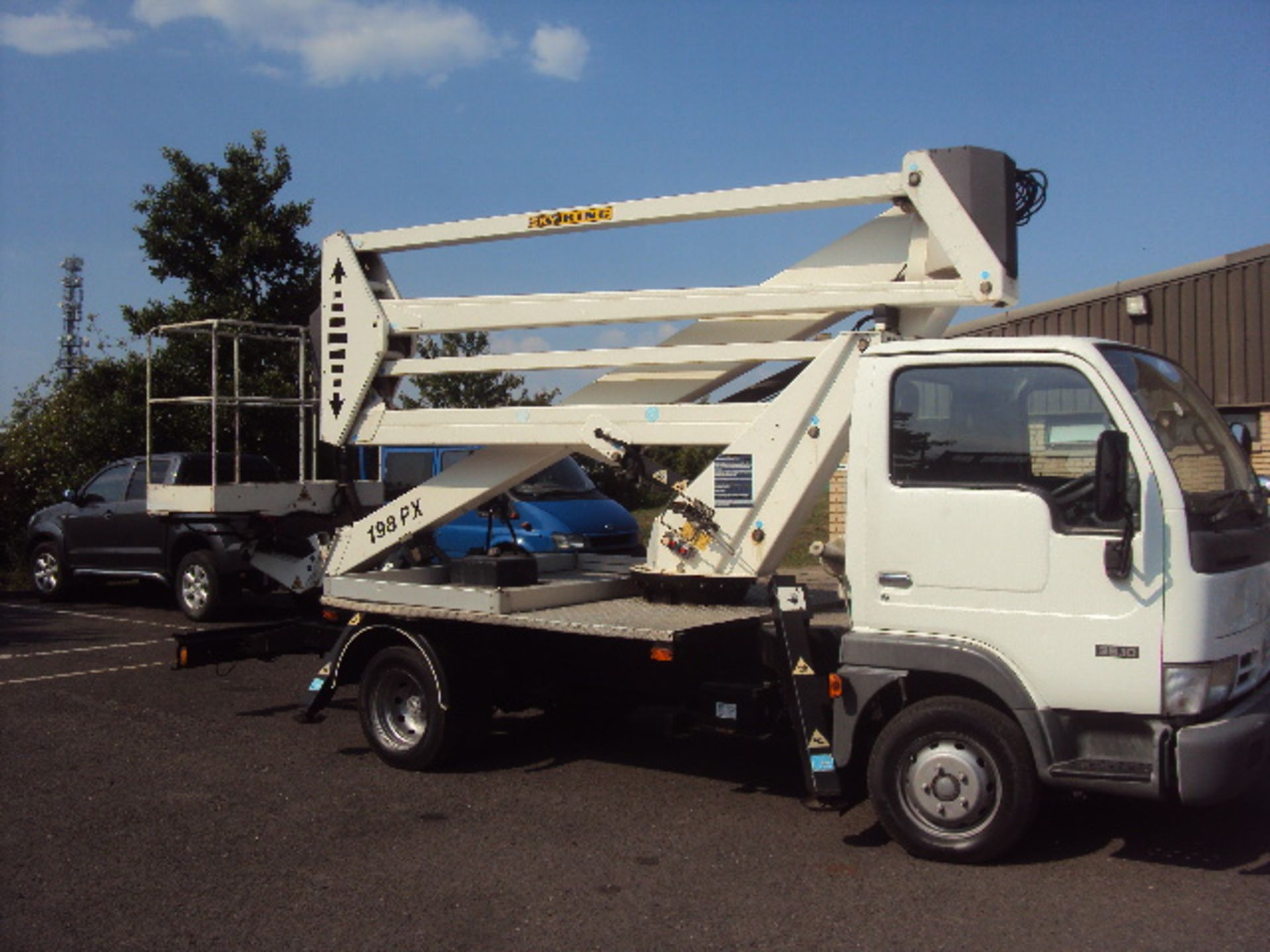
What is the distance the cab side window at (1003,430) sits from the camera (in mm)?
5254

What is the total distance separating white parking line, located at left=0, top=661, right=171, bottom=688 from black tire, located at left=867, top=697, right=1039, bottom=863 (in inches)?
302

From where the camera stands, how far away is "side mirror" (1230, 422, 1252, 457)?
6160 millimetres

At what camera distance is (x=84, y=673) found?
10.7 metres

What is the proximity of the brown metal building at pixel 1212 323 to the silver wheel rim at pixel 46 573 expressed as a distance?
11.7 meters

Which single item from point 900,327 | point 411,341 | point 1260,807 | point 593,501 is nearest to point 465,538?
point 593,501

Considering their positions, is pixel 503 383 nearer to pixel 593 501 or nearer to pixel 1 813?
pixel 593 501

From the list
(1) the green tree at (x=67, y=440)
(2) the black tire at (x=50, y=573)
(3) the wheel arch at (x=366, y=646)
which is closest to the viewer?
(3) the wheel arch at (x=366, y=646)

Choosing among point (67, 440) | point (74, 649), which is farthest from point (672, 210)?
point (67, 440)

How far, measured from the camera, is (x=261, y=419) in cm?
1789

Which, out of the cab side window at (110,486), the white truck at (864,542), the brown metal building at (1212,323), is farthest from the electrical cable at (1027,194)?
the cab side window at (110,486)

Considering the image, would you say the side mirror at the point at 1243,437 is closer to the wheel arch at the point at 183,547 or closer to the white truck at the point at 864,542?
the white truck at the point at 864,542

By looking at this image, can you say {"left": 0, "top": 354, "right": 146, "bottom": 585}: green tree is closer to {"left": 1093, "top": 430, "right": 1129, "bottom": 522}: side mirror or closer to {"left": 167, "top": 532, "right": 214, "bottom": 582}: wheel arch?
{"left": 167, "top": 532, "right": 214, "bottom": 582}: wheel arch

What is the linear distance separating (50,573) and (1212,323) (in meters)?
14.9

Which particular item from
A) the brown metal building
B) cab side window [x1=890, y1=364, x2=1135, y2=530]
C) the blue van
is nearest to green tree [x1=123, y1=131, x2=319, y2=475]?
the blue van
